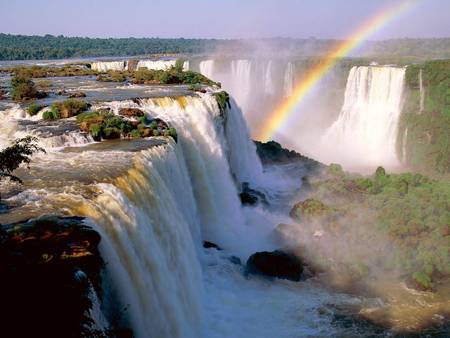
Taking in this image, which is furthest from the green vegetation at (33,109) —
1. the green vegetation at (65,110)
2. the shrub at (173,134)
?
the shrub at (173,134)

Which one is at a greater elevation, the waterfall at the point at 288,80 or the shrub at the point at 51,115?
the waterfall at the point at 288,80

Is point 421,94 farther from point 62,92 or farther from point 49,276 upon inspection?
point 49,276

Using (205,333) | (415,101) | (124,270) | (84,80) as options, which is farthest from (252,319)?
(415,101)

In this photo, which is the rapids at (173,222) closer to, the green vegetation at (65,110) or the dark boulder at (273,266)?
the dark boulder at (273,266)

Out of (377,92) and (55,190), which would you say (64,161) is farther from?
(377,92)

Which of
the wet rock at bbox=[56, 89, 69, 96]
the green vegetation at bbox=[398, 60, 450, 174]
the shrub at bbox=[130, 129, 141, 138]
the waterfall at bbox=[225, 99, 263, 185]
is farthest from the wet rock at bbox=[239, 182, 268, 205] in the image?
the green vegetation at bbox=[398, 60, 450, 174]

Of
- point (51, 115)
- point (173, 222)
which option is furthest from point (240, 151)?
point (173, 222)
